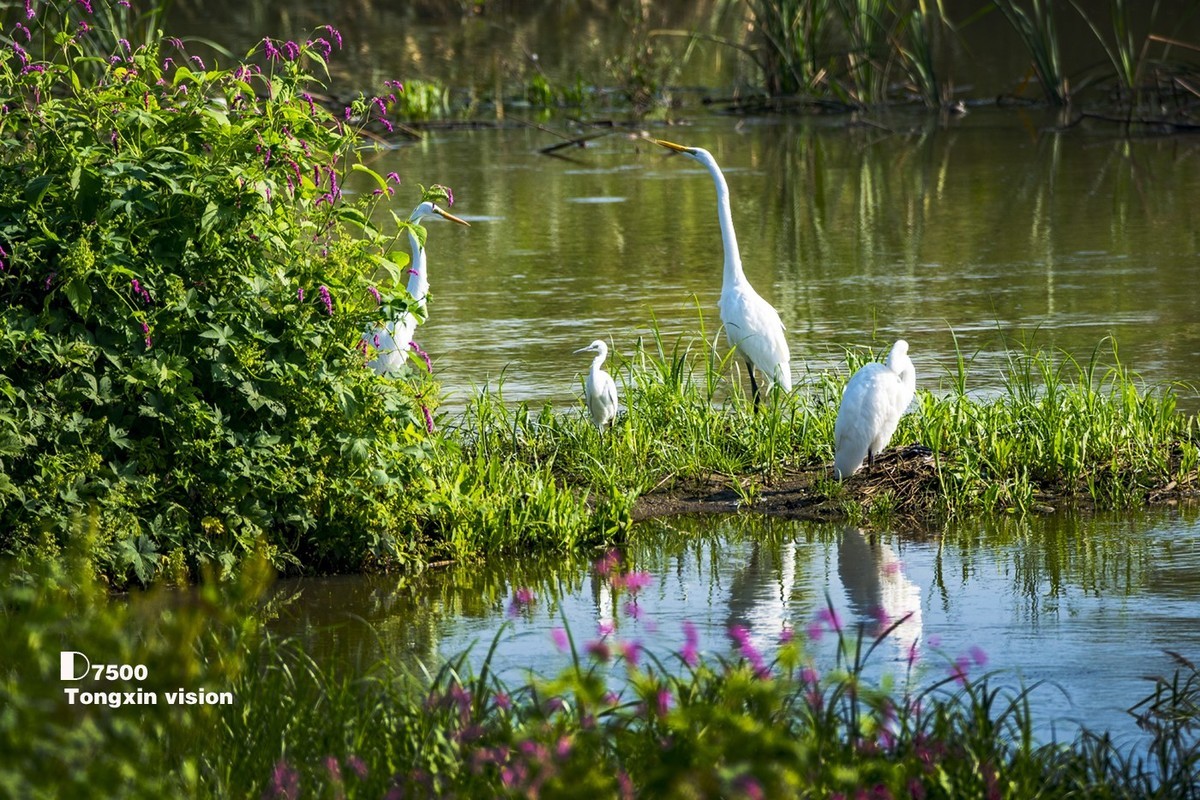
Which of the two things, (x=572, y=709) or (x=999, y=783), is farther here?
(x=572, y=709)

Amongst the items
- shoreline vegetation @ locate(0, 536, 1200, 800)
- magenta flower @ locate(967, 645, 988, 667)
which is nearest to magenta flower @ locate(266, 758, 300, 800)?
shoreline vegetation @ locate(0, 536, 1200, 800)

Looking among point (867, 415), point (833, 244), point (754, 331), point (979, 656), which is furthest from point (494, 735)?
point (833, 244)

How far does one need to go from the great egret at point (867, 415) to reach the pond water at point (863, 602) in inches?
12.9

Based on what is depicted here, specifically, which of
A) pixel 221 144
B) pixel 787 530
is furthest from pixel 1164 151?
pixel 221 144

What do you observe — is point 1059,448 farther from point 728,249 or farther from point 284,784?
point 284,784

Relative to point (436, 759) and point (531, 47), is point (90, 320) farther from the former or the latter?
point (531, 47)

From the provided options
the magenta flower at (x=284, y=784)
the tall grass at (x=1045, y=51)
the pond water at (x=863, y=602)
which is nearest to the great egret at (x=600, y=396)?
the pond water at (x=863, y=602)

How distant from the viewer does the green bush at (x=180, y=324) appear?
5.62 meters

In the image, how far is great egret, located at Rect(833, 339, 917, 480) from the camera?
667 centimetres

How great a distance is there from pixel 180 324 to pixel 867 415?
2714 mm

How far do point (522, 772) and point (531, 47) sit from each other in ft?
92.9

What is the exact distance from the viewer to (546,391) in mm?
8969

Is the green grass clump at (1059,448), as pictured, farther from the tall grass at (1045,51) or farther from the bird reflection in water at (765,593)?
the tall grass at (1045,51)

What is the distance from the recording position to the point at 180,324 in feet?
18.8
